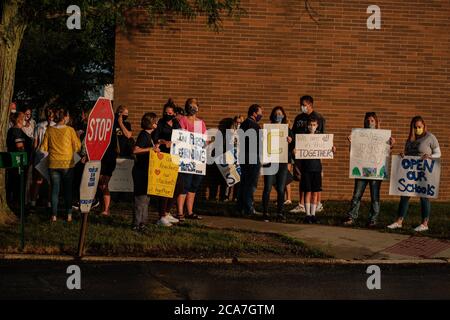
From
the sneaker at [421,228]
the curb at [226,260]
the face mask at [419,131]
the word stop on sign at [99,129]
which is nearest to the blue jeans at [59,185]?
the curb at [226,260]

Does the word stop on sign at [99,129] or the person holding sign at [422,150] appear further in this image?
the person holding sign at [422,150]

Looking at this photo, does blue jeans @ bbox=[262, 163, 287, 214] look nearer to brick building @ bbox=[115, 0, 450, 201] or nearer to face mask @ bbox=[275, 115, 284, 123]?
face mask @ bbox=[275, 115, 284, 123]

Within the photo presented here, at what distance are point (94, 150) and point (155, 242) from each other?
1630 mm

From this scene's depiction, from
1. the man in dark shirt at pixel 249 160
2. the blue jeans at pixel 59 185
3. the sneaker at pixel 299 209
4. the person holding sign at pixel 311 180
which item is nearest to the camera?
the blue jeans at pixel 59 185

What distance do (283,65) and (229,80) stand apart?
1159mm

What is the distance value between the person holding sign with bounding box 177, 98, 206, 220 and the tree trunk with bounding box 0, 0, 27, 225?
2.69 m

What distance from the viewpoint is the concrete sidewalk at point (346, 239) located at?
977cm

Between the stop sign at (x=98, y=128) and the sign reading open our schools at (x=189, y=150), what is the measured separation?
95.2 inches

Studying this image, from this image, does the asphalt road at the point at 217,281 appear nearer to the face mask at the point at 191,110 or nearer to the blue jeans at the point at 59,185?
the blue jeans at the point at 59,185

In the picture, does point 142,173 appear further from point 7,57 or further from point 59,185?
point 7,57

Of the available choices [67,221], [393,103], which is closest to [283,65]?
[393,103]

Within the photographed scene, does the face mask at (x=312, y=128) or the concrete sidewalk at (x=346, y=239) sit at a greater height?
the face mask at (x=312, y=128)

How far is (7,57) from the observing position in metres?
11.2

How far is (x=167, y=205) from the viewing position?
38.4 ft
